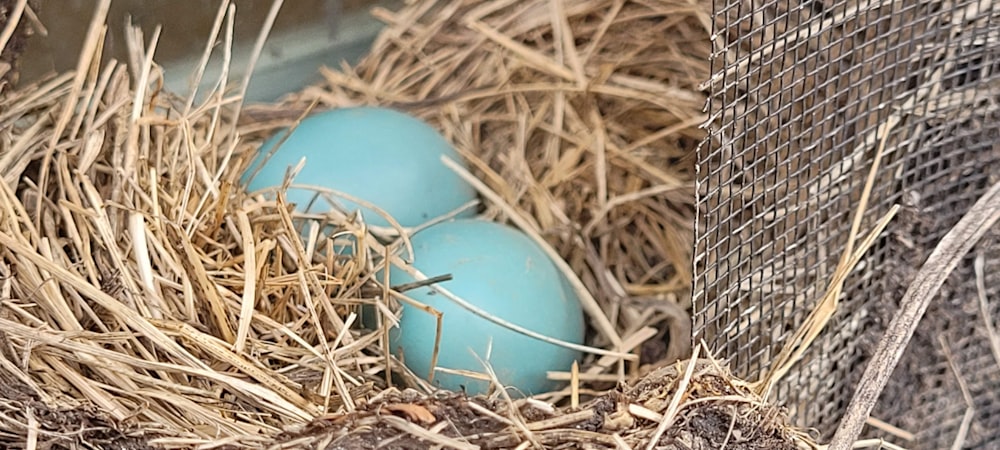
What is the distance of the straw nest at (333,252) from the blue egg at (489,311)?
3 cm

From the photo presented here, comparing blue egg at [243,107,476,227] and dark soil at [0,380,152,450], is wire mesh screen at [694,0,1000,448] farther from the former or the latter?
dark soil at [0,380,152,450]

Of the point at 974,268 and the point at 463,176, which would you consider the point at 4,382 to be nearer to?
the point at 463,176

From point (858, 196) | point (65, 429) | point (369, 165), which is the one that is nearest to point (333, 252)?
point (369, 165)

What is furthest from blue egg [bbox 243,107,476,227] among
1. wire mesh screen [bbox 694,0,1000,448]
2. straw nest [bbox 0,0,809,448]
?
wire mesh screen [bbox 694,0,1000,448]

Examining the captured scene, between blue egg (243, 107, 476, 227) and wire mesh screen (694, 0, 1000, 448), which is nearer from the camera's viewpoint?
wire mesh screen (694, 0, 1000, 448)

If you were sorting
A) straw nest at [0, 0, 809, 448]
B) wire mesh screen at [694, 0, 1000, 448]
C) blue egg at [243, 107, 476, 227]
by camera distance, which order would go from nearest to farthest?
straw nest at [0, 0, 809, 448] → wire mesh screen at [694, 0, 1000, 448] → blue egg at [243, 107, 476, 227]

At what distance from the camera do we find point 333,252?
36.1 inches

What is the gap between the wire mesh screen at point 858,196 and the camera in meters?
0.80

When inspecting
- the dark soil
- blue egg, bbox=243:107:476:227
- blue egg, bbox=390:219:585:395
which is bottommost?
the dark soil

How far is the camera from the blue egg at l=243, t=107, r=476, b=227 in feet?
3.31

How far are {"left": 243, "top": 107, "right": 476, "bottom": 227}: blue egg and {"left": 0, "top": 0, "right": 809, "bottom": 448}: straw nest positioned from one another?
1.6 inches

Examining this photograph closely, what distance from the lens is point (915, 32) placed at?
880mm

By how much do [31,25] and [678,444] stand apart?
2.44 ft

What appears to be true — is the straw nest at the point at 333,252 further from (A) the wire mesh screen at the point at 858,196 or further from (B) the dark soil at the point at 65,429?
(A) the wire mesh screen at the point at 858,196
